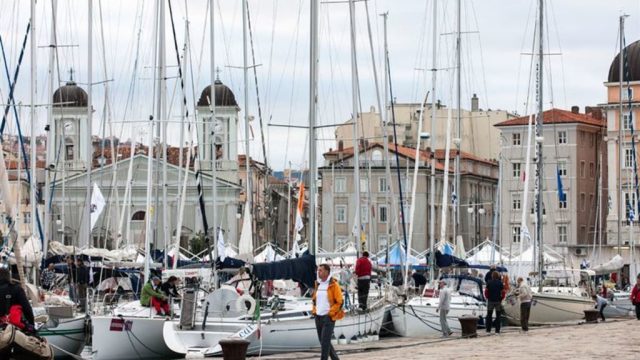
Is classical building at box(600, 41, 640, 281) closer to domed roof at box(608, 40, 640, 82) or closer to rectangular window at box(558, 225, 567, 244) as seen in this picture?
domed roof at box(608, 40, 640, 82)

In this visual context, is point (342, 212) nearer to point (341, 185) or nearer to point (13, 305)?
point (341, 185)

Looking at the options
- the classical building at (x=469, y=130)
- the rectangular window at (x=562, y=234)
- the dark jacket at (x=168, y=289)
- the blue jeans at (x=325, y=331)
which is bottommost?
the blue jeans at (x=325, y=331)

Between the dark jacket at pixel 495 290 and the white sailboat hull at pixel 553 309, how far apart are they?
9.35 metres

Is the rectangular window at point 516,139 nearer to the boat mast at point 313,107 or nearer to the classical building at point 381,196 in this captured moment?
the classical building at point 381,196

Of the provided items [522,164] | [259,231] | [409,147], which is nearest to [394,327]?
[522,164]

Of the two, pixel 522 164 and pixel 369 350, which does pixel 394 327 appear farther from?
pixel 522 164

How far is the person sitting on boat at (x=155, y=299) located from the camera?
3750 centimetres

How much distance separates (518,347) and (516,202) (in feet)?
301

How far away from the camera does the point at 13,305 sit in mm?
22672

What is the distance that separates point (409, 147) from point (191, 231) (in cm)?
2501

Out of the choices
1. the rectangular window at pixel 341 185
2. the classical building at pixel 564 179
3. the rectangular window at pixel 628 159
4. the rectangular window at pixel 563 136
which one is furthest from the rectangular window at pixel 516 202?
the rectangular window at pixel 341 185

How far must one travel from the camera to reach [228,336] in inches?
1337

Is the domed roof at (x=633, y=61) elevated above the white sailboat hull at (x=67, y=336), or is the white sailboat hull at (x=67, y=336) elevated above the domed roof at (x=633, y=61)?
the domed roof at (x=633, y=61)

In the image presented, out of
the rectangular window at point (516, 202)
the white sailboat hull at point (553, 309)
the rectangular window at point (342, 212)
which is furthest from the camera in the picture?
the rectangular window at point (342, 212)
